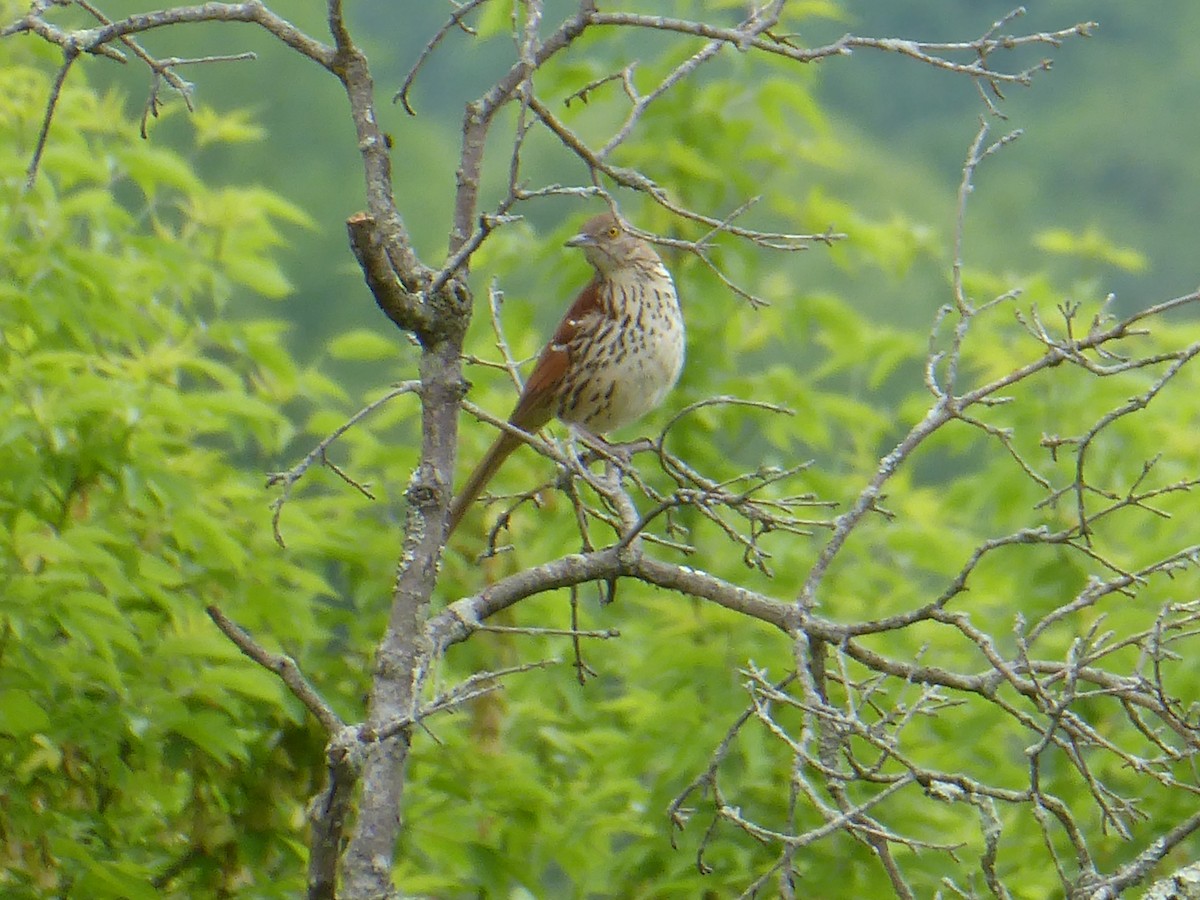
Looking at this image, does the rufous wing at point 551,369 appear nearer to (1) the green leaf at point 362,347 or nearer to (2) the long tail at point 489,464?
(2) the long tail at point 489,464

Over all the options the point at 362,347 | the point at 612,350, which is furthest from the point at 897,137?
the point at 612,350

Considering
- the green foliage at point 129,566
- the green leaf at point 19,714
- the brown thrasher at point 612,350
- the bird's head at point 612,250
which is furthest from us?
the bird's head at point 612,250

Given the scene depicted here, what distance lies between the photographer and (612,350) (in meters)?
4.77

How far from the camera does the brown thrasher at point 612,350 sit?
4.74 metres

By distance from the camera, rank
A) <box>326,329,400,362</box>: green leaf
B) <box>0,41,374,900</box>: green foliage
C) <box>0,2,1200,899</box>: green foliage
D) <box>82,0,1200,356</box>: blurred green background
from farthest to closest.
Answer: <box>82,0,1200,356</box>: blurred green background < <box>326,329,400,362</box>: green leaf < <box>0,2,1200,899</box>: green foliage < <box>0,41,374,900</box>: green foliage

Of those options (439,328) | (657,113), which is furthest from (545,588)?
(657,113)

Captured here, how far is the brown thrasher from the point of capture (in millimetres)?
4738

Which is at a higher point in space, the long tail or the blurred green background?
the blurred green background

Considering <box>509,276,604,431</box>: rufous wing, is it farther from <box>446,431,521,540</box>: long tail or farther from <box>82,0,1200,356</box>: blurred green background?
<box>82,0,1200,356</box>: blurred green background

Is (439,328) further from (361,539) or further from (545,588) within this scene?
(361,539)

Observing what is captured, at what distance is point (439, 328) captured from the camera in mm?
2688

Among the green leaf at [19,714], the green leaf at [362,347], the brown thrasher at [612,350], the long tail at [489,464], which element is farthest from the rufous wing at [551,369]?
the green leaf at [19,714]

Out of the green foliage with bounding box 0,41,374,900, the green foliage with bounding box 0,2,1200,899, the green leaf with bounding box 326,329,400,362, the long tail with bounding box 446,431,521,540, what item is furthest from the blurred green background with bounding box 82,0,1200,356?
the long tail with bounding box 446,431,521,540

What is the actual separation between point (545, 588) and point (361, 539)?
74.8 inches
